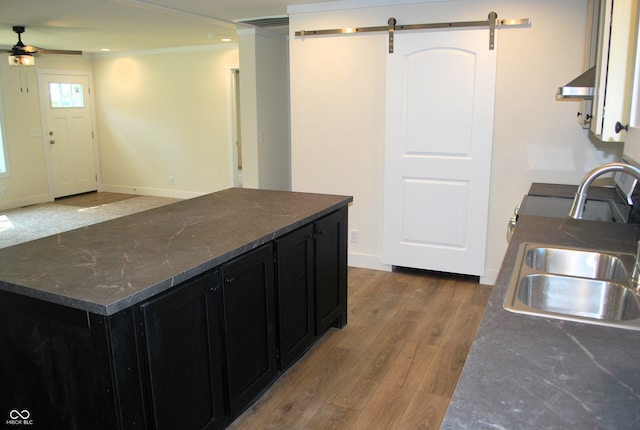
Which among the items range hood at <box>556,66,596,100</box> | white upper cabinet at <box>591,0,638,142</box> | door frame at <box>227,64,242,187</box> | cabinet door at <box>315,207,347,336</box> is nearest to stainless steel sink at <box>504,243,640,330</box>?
white upper cabinet at <box>591,0,638,142</box>

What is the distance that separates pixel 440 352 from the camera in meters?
3.08

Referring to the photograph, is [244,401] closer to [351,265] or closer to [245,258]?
[245,258]

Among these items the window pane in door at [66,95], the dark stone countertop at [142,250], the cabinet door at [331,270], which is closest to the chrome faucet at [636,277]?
the dark stone countertop at [142,250]

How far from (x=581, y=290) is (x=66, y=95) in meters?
8.78

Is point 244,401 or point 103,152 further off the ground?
point 103,152

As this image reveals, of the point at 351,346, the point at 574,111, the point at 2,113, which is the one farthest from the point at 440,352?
the point at 2,113

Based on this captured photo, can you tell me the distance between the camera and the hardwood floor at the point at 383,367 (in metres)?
2.44

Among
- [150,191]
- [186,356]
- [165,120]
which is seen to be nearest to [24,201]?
[150,191]

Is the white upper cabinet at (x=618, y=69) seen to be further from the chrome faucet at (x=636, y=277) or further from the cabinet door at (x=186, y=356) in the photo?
the cabinet door at (x=186, y=356)

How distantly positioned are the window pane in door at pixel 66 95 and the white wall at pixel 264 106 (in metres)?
4.26

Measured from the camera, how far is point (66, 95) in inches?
332

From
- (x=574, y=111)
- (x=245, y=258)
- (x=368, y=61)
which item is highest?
(x=368, y=61)

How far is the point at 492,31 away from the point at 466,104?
0.57 metres

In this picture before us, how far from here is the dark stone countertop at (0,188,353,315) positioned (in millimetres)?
1670
